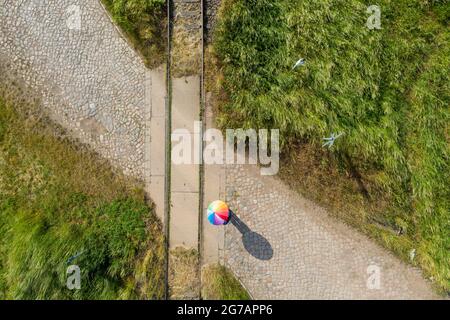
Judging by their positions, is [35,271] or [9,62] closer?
[35,271]

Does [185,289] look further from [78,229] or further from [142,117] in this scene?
[142,117]

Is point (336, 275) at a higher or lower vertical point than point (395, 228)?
lower

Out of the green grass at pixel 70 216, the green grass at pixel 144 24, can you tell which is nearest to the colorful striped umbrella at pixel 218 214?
the green grass at pixel 70 216

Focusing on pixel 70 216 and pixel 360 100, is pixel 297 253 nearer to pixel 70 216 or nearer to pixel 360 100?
pixel 360 100

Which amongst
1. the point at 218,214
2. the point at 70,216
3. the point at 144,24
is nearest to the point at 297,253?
the point at 218,214

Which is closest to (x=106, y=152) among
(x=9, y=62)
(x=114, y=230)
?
(x=114, y=230)

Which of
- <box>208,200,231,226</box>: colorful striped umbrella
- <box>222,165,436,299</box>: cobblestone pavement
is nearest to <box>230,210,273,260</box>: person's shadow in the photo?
<box>222,165,436,299</box>: cobblestone pavement
